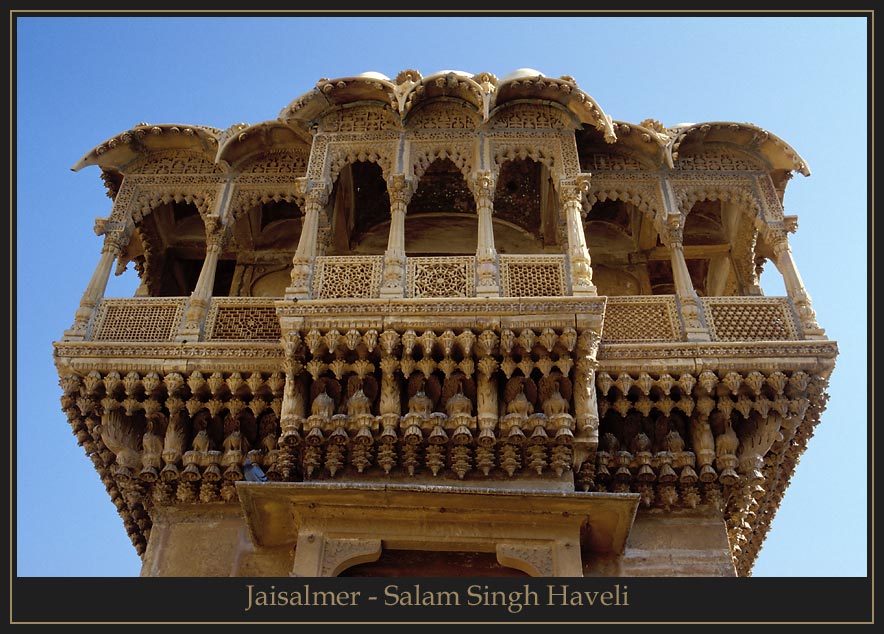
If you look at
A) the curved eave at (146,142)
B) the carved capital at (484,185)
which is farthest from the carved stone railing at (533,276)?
the curved eave at (146,142)

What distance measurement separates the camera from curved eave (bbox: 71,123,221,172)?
10352 millimetres

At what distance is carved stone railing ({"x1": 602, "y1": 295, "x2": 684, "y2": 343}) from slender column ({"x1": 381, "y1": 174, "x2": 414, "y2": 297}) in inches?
76.3

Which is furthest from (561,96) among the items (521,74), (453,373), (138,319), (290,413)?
(138,319)

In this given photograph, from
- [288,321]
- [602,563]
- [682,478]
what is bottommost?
[602,563]

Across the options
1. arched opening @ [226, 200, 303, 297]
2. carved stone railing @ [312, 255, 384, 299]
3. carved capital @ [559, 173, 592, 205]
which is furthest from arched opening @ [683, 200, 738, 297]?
arched opening @ [226, 200, 303, 297]

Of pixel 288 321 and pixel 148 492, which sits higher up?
pixel 288 321

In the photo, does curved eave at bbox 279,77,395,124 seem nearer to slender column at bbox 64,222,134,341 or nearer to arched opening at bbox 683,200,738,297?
slender column at bbox 64,222,134,341

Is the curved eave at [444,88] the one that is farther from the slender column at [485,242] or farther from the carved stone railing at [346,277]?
the carved stone railing at [346,277]

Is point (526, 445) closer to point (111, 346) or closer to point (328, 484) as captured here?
point (328, 484)

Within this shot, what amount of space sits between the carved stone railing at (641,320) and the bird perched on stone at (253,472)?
10.8ft

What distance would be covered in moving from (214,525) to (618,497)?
143 inches

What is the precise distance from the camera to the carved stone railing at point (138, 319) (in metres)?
9.00

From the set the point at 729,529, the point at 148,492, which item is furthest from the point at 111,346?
the point at 729,529

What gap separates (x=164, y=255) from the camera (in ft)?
36.8
